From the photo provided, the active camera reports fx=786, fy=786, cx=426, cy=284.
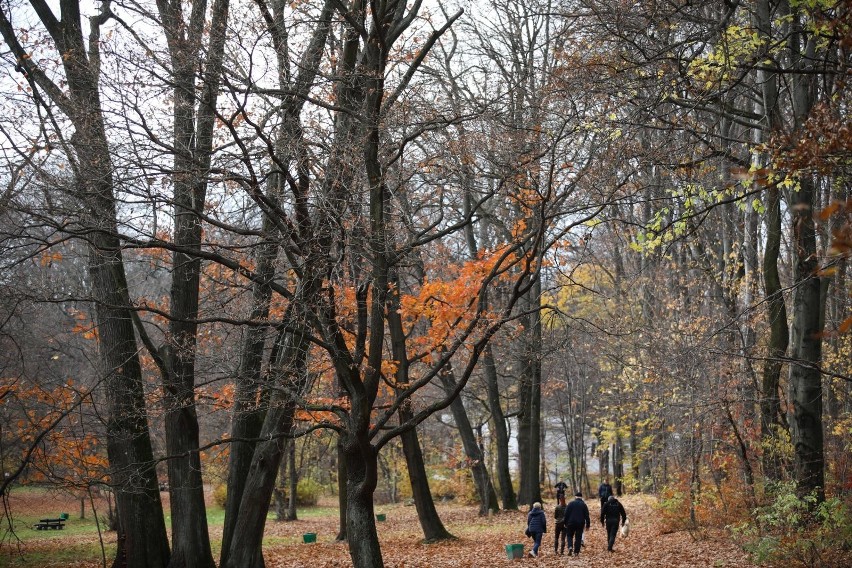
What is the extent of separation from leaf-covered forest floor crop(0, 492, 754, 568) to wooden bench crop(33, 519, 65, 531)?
41 centimetres

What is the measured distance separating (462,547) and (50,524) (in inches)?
642

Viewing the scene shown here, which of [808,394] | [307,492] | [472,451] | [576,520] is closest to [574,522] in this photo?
[576,520]

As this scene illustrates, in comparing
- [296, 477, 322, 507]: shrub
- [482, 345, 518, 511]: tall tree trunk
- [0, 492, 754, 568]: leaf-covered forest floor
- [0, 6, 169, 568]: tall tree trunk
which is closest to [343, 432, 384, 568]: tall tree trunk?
[0, 6, 169, 568]: tall tree trunk

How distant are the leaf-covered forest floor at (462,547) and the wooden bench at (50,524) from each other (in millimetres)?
410

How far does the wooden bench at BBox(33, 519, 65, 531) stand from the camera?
83.8 feet

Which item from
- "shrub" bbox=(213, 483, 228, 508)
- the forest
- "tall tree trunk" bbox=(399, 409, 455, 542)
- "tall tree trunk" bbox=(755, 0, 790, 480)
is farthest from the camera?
"shrub" bbox=(213, 483, 228, 508)

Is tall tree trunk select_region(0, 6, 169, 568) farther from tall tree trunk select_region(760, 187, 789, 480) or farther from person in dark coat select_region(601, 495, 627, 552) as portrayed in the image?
tall tree trunk select_region(760, 187, 789, 480)

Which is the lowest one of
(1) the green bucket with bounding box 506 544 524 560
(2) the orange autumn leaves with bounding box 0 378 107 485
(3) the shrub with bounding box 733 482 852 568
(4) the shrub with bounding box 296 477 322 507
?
(4) the shrub with bounding box 296 477 322 507

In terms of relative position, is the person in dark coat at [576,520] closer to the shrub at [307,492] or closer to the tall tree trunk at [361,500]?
the tall tree trunk at [361,500]

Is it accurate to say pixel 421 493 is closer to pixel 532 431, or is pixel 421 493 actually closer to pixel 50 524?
pixel 532 431

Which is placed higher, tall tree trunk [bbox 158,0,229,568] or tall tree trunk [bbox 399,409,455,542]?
tall tree trunk [bbox 158,0,229,568]

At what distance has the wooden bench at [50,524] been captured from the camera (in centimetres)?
2553

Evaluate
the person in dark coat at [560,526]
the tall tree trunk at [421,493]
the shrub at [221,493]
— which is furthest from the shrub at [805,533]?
the shrub at [221,493]

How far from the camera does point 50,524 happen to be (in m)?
25.9
